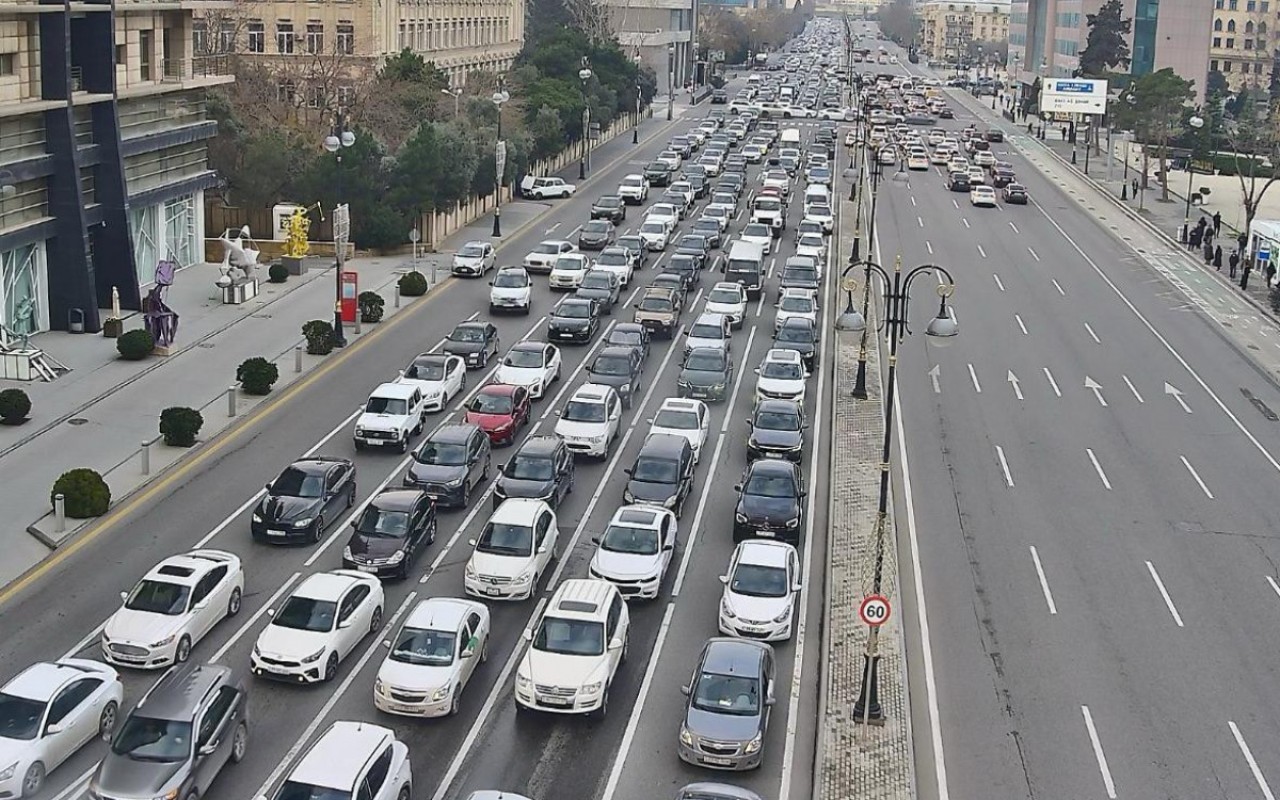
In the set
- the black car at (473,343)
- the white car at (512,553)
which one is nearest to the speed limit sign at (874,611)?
the white car at (512,553)

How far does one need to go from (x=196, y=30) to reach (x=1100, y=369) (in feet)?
177

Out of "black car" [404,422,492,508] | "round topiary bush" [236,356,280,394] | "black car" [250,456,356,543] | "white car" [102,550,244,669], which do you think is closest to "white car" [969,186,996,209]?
"round topiary bush" [236,356,280,394]

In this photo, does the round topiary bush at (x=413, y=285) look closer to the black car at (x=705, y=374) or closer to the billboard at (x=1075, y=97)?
the black car at (x=705, y=374)

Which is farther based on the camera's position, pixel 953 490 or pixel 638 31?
pixel 638 31

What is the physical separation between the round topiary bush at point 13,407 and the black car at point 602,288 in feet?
63.9

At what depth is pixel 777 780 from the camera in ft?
73.3

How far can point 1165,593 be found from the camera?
3002 cm

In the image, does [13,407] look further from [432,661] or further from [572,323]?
[432,661]

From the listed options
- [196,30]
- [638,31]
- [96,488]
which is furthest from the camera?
[638,31]

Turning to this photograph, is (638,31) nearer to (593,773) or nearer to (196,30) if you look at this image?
(196,30)

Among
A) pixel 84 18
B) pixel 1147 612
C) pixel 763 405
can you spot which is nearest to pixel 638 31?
pixel 84 18

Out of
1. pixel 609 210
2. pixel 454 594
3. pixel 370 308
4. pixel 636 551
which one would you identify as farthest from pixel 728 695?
pixel 609 210

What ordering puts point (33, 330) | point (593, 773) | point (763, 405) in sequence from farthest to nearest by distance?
point (33, 330) → point (763, 405) → point (593, 773)

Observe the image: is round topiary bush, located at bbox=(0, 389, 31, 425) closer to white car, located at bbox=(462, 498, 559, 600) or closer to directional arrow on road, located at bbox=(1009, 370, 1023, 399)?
white car, located at bbox=(462, 498, 559, 600)
